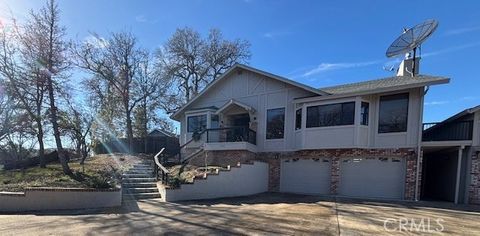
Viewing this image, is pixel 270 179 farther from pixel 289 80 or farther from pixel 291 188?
pixel 289 80

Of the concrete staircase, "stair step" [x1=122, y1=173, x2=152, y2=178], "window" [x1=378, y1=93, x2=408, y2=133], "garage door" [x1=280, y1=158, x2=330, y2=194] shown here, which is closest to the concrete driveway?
the concrete staircase

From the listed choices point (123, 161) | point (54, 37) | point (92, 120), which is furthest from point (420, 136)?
point (92, 120)

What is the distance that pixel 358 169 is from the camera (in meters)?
13.5

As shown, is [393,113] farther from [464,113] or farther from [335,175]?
[335,175]

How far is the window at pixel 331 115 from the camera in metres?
13.3

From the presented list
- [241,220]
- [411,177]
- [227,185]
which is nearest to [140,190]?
[227,185]

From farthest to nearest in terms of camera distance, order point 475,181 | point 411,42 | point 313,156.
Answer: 1. point 411,42
2. point 313,156
3. point 475,181

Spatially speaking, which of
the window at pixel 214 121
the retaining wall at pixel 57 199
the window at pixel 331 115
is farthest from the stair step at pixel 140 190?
the window at pixel 331 115

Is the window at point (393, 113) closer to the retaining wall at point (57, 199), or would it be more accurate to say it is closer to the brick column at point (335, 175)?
the brick column at point (335, 175)

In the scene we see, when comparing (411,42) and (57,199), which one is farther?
(411,42)

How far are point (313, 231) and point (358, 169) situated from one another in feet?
26.1

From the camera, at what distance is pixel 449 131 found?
13.2 m

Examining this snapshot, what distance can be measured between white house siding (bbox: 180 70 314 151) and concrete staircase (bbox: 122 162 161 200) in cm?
603

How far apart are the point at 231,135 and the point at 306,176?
4483 mm
